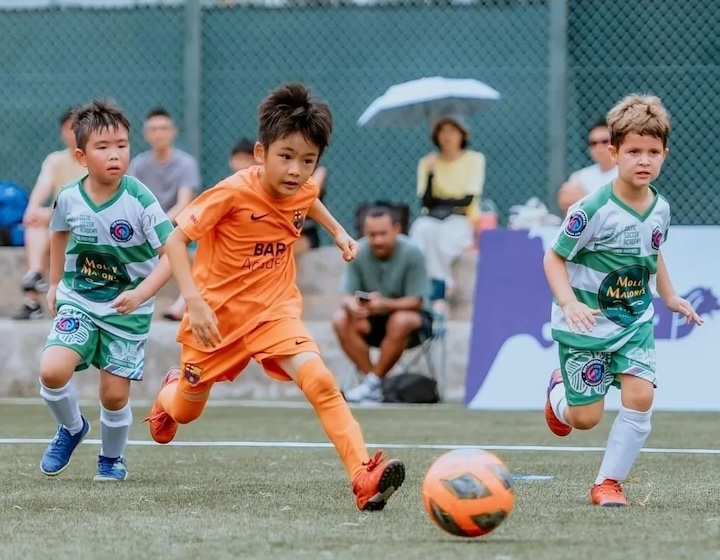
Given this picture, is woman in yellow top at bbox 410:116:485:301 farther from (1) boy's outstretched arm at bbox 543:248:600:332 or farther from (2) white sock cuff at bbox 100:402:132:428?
(1) boy's outstretched arm at bbox 543:248:600:332

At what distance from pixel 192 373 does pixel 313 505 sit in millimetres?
768

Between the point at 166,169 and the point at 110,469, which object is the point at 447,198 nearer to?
the point at 166,169

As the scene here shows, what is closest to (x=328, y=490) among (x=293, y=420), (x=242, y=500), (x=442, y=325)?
(x=242, y=500)

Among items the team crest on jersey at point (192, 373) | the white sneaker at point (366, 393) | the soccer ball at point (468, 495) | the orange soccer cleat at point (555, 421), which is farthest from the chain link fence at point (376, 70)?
the soccer ball at point (468, 495)

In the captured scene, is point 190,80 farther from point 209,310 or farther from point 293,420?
point 209,310

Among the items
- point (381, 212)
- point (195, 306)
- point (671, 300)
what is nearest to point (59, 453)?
point (195, 306)

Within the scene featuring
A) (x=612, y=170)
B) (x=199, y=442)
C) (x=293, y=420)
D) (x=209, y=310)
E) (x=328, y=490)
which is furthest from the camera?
(x=612, y=170)

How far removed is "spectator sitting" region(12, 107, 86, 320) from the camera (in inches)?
476

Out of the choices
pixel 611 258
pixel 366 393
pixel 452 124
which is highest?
pixel 611 258

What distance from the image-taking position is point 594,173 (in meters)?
11.2

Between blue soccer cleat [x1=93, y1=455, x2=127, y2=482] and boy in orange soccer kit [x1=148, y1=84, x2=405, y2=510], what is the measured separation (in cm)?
57

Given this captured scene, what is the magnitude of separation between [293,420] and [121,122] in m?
3.72

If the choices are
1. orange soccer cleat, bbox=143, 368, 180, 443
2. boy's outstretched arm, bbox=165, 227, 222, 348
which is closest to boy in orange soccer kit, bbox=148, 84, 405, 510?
boy's outstretched arm, bbox=165, 227, 222, 348

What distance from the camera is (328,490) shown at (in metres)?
6.14
